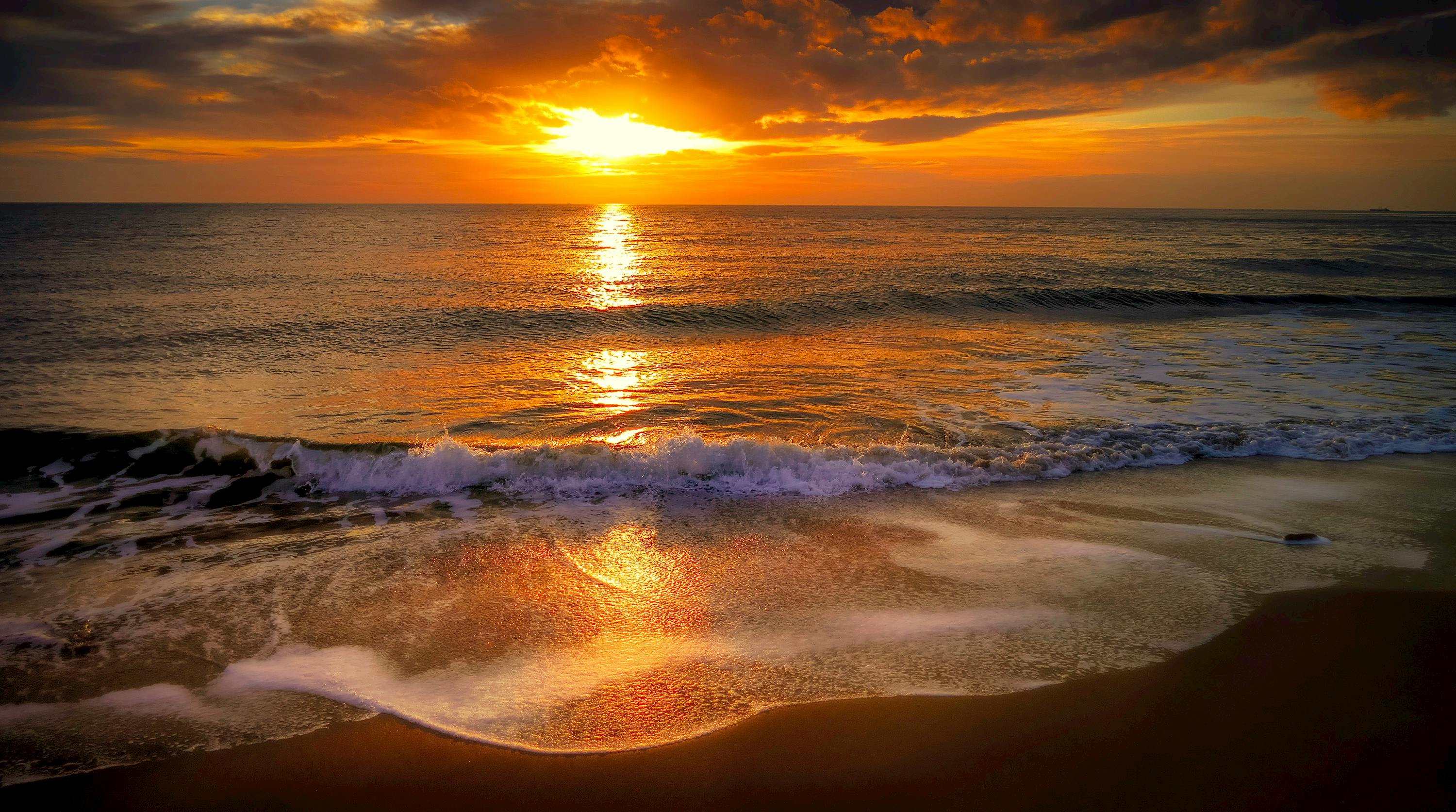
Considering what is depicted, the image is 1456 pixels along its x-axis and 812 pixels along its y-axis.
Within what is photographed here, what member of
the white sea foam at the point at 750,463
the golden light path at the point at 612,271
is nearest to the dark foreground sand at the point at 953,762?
the white sea foam at the point at 750,463

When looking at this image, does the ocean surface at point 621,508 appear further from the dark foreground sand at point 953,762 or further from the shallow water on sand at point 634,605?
the dark foreground sand at point 953,762

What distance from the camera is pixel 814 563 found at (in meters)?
5.62

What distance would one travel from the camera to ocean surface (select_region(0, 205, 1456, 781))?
4.11 meters

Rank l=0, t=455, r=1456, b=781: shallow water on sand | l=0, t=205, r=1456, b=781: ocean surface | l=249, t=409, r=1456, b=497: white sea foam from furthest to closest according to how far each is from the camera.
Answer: l=249, t=409, r=1456, b=497: white sea foam
l=0, t=205, r=1456, b=781: ocean surface
l=0, t=455, r=1456, b=781: shallow water on sand

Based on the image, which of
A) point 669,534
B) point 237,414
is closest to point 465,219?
point 237,414

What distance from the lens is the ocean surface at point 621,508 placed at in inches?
162

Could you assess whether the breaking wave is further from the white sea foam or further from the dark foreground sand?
the dark foreground sand

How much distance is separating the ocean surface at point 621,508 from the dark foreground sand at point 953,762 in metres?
0.19

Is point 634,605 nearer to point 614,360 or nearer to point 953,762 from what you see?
point 953,762

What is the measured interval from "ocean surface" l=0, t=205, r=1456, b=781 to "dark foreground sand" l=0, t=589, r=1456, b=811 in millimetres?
189

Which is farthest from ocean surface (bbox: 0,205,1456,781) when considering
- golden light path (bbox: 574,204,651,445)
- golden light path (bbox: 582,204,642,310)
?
golden light path (bbox: 582,204,642,310)

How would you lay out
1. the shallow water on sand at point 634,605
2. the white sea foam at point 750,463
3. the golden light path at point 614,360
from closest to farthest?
1. the shallow water on sand at point 634,605
2. the white sea foam at point 750,463
3. the golden light path at point 614,360

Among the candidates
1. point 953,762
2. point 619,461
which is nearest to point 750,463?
point 619,461

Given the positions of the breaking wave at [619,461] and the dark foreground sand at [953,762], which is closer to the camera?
the dark foreground sand at [953,762]
